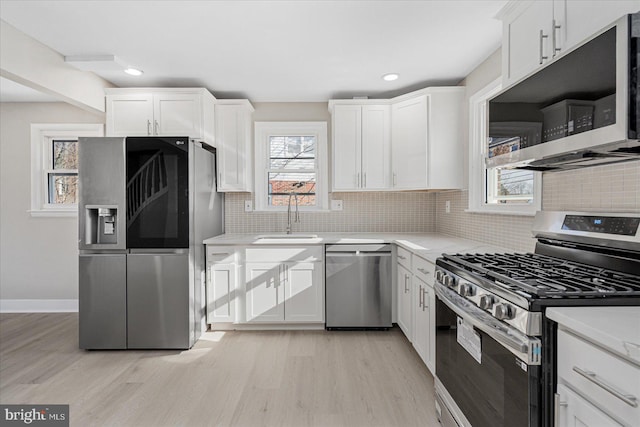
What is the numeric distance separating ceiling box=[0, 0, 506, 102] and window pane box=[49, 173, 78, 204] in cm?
144

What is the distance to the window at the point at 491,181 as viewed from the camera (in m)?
2.19

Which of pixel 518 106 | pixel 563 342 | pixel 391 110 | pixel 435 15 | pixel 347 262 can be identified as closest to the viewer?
pixel 563 342

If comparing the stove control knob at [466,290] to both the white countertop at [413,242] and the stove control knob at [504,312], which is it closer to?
the stove control knob at [504,312]

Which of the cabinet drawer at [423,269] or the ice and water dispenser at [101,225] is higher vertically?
the ice and water dispenser at [101,225]

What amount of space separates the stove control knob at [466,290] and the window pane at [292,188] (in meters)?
2.46

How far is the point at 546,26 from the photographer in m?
1.53

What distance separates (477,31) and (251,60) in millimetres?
1720

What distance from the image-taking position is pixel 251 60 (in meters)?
2.75

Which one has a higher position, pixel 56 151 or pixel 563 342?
pixel 56 151

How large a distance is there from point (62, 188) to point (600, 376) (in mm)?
4907

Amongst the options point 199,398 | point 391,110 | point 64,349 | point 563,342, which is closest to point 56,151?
point 64,349

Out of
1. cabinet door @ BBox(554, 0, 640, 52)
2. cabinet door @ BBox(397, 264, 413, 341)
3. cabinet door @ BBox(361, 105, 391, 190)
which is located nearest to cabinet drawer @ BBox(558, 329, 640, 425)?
cabinet door @ BBox(554, 0, 640, 52)

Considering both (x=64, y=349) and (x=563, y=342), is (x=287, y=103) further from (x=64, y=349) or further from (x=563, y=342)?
(x=563, y=342)

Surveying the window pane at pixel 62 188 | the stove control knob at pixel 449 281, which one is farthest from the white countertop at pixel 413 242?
the window pane at pixel 62 188
